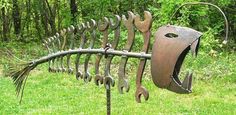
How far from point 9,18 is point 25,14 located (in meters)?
0.62

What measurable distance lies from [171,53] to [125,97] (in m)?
5.29

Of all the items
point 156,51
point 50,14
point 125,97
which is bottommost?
point 125,97

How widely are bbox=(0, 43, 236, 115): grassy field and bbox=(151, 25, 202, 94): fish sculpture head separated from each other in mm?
4288

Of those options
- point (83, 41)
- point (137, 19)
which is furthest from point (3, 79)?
point (137, 19)

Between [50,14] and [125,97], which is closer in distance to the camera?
[125,97]

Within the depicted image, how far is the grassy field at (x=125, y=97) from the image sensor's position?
6.82m

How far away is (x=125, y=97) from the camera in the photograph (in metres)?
7.55

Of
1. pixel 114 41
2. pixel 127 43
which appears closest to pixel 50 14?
pixel 114 41

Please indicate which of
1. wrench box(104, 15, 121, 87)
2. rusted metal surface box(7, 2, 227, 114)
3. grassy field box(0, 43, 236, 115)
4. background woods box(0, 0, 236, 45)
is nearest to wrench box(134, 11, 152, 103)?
rusted metal surface box(7, 2, 227, 114)

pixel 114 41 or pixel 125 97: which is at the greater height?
pixel 114 41

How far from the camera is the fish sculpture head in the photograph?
230 cm

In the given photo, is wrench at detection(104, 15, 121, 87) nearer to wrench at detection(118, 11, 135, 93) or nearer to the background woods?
wrench at detection(118, 11, 135, 93)

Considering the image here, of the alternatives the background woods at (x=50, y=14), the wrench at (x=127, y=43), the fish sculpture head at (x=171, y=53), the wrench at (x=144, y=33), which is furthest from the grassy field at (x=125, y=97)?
the background woods at (x=50, y=14)

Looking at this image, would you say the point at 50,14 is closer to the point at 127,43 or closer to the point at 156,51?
the point at 127,43
